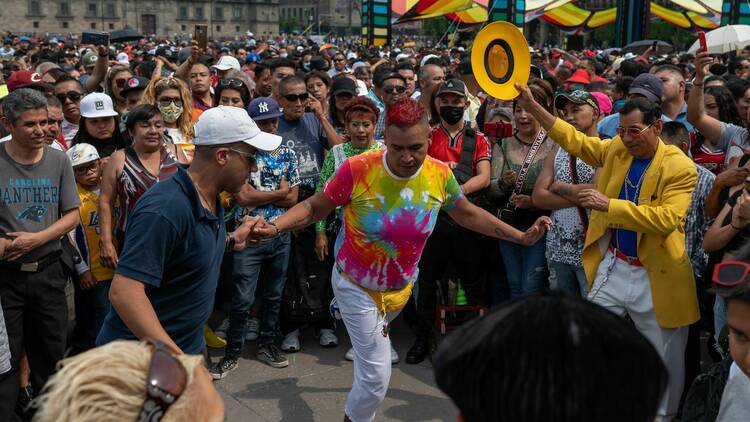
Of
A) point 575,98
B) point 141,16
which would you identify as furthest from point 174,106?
point 141,16

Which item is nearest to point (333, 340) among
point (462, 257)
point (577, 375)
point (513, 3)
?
point (462, 257)

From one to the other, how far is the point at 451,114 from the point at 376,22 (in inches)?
683

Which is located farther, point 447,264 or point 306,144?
point 306,144

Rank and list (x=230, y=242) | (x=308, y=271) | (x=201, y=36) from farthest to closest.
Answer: (x=201, y=36)
(x=308, y=271)
(x=230, y=242)

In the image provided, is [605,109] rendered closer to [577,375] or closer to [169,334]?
[169,334]

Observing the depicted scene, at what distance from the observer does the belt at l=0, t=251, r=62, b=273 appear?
13.3 feet

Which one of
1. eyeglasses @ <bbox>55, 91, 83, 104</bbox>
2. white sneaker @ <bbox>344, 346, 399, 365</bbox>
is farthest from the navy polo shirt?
eyeglasses @ <bbox>55, 91, 83, 104</bbox>

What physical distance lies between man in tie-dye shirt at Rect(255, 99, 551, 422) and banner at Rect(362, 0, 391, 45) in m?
18.6

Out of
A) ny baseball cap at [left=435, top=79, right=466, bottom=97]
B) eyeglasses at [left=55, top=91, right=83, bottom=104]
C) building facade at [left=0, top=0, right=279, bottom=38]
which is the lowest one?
eyeglasses at [left=55, top=91, right=83, bottom=104]

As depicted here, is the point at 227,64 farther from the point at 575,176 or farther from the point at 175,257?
the point at 175,257

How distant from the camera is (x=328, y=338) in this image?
564 centimetres

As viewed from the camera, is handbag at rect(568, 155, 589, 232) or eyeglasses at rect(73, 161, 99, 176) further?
eyeglasses at rect(73, 161, 99, 176)

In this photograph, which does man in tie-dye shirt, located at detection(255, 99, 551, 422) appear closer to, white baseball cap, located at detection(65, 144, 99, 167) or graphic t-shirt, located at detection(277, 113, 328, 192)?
graphic t-shirt, located at detection(277, 113, 328, 192)

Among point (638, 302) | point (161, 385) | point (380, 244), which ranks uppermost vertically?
point (161, 385)
